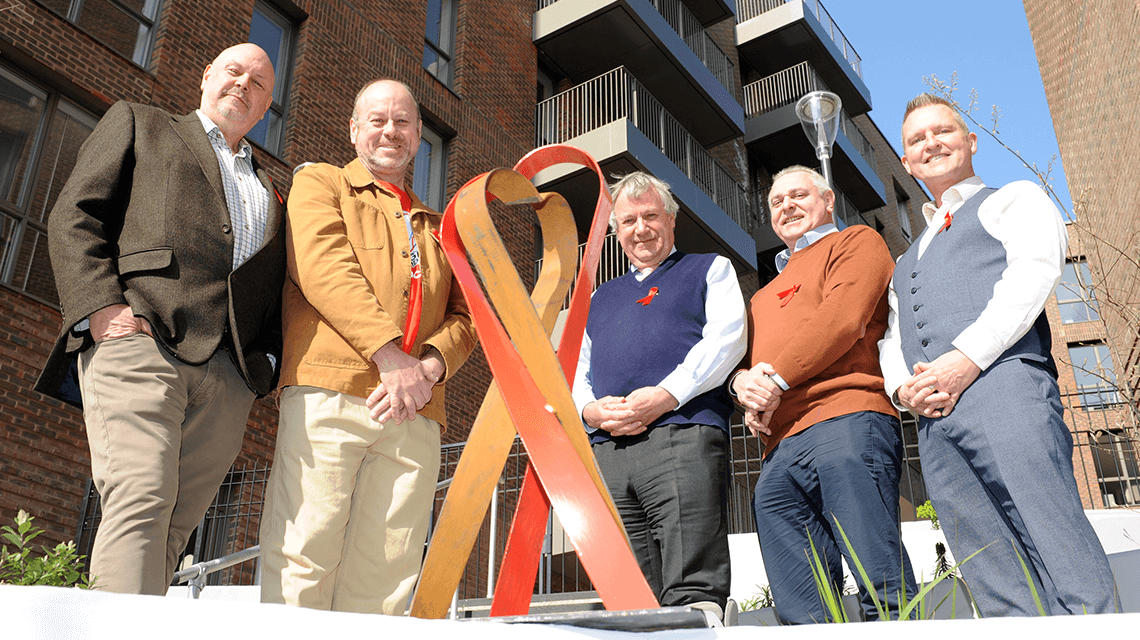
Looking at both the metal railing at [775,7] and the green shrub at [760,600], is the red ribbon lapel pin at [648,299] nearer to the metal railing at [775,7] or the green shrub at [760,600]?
the green shrub at [760,600]

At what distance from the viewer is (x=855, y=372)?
2967 mm

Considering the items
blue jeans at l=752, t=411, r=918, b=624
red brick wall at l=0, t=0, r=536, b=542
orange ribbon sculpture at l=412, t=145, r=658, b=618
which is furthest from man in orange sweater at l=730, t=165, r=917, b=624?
red brick wall at l=0, t=0, r=536, b=542

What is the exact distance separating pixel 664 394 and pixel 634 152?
11.2 meters

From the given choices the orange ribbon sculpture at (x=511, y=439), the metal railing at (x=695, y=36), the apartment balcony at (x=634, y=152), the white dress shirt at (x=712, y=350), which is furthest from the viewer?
the metal railing at (x=695, y=36)

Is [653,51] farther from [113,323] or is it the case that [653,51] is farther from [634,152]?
[113,323]

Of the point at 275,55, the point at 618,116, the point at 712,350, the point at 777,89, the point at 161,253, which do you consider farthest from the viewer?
the point at 777,89

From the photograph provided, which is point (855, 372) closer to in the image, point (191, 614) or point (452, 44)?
point (191, 614)

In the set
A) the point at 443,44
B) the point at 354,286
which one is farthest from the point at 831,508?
the point at 443,44

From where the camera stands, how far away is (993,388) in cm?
245

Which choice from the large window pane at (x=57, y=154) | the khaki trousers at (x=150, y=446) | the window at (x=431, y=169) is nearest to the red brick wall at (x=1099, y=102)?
the khaki trousers at (x=150, y=446)

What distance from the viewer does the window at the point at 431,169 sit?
12.8m

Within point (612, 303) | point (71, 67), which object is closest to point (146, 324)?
point (612, 303)

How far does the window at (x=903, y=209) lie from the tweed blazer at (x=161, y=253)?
995 inches

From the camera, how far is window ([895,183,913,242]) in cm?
2588
